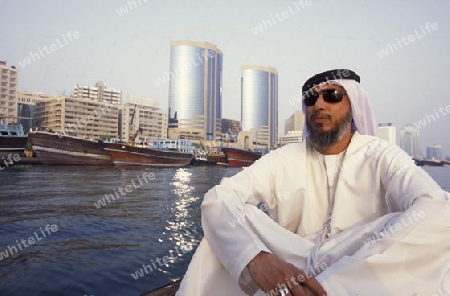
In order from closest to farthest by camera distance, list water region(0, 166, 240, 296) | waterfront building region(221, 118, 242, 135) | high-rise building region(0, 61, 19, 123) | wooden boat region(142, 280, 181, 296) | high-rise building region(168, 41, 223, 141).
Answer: wooden boat region(142, 280, 181, 296) → water region(0, 166, 240, 296) → high-rise building region(0, 61, 19, 123) → high-rise building region(168, 41, 223, 141) → waterfront building region(221, 118, 242, 135)

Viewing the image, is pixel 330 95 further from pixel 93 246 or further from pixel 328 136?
pixel 93 246

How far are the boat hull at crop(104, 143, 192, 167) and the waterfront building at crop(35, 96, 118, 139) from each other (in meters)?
41.1

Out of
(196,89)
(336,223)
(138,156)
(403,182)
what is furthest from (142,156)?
(196,89)

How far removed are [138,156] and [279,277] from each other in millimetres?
38785

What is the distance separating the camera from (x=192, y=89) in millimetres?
127625

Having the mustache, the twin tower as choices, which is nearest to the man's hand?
the mustache

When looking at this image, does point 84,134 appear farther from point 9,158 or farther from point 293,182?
point 293,182

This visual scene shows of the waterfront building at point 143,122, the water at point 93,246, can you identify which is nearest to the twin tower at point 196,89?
the waterfront building at point 143,122

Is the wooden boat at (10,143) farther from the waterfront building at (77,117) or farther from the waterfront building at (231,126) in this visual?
the waterfront building at (231,126)

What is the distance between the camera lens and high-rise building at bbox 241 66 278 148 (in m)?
154

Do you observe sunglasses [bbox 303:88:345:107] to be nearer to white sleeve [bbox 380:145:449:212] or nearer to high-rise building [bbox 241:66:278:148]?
white sleeve [bbox 380:145:449:212]

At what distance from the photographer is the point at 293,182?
218 cm

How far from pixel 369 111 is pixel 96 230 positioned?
247 inches

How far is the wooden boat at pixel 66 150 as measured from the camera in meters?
32.8
